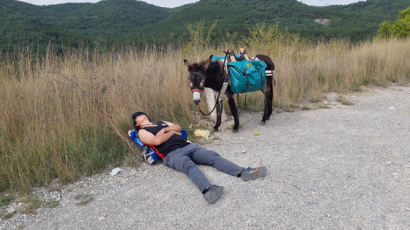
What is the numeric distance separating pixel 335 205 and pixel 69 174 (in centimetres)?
288

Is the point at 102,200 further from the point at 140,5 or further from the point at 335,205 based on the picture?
the point at 140,5

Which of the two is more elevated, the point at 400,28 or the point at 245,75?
the point at 400,28

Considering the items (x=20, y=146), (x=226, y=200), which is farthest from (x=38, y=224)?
(x=226, y=200)

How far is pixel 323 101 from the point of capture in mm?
6230

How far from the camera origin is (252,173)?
9.39 ft

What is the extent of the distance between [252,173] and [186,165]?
0.74 meters

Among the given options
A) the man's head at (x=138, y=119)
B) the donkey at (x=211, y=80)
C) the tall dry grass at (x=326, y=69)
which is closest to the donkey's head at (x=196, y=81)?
the donkey at (x=211, y=80)

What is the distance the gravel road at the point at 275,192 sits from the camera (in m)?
2.23

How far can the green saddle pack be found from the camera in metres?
4.15

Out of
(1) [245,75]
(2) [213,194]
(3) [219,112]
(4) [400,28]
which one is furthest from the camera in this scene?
(4) [400,28]

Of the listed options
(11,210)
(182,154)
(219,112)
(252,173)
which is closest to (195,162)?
A: (182,154)

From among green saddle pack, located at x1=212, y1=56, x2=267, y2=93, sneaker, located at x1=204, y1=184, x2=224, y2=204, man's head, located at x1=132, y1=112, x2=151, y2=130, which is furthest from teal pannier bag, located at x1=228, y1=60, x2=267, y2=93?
sneaker, located at x1=204, y1=184, x2=224, y2=204

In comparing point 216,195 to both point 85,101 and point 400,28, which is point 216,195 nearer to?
point 85,101

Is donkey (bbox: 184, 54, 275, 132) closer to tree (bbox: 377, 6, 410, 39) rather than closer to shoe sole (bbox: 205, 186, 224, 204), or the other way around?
shoe sole (bbox: 205, 186, 224, 204)
